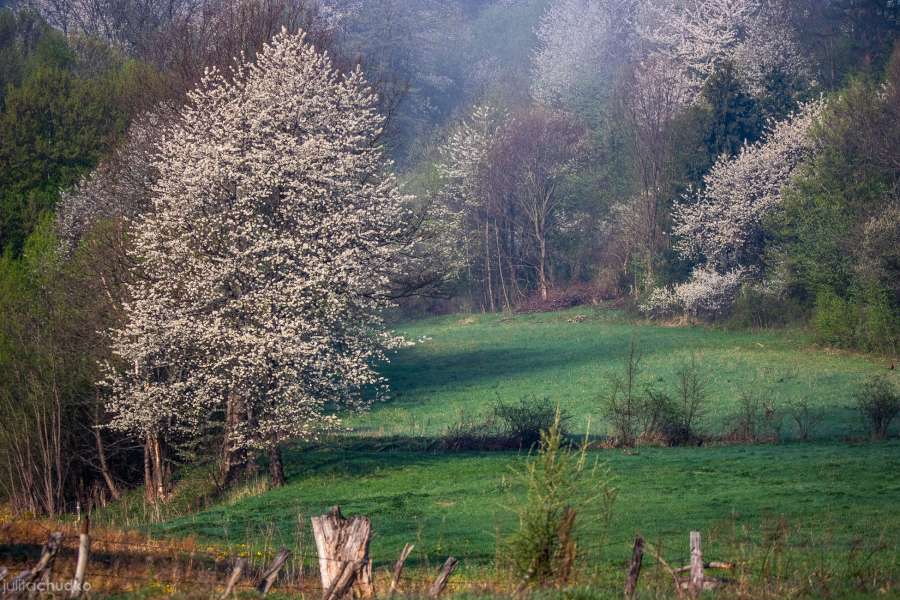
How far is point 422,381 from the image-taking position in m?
52.9

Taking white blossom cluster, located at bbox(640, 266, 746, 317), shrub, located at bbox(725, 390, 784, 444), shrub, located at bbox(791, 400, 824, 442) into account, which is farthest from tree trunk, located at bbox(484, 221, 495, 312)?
shrub, located at bbox(725, 390, 784, 444)

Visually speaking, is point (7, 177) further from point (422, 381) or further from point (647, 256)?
point (647, 256)

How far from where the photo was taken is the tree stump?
10977 mm

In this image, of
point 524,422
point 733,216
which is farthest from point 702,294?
point 524,422

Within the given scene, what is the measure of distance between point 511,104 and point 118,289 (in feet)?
220

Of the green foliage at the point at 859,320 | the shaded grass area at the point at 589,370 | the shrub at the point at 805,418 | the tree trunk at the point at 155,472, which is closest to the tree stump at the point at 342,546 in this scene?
the shaded grass area at the point at 589,370

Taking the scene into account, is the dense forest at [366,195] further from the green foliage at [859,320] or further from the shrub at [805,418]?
the shrub at [805,418]

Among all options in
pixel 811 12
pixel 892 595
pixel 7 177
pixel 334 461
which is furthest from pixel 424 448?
pixel 811 12

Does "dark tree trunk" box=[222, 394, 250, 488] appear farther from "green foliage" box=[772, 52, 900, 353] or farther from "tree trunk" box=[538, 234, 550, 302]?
"tree trunk" box=[538, 234, 550, 302]

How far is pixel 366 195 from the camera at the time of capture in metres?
31.5

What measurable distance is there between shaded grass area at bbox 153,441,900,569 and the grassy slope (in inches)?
2.4

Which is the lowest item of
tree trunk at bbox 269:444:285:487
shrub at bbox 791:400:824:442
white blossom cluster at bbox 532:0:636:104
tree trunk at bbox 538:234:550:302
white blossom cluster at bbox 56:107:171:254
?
shrub at bbox 791:400:824:442

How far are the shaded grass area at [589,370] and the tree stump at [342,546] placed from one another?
20.6 meters

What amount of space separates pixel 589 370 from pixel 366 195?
77.3 ft
